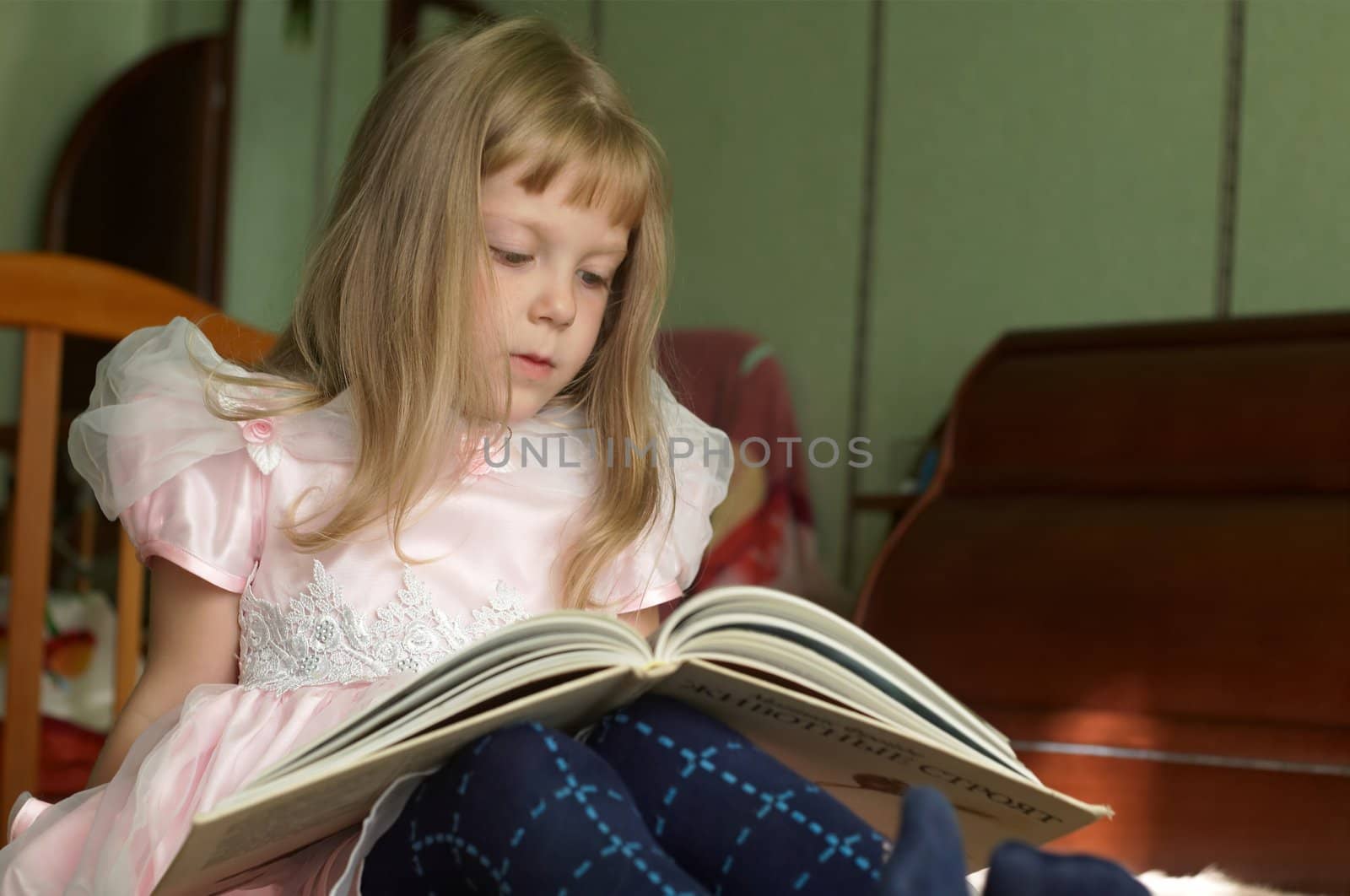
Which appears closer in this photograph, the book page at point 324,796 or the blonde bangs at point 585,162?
the book page at point 324,796

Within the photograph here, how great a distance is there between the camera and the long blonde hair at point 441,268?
3.28 feet

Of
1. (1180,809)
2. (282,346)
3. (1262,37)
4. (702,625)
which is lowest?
(1180,809)

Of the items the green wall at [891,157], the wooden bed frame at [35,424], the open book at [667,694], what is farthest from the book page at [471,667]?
the green wall at [891,157]

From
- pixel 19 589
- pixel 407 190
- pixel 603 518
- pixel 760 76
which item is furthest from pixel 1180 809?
pixel 760 76

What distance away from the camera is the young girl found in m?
0.89

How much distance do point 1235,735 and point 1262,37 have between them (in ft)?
4.14

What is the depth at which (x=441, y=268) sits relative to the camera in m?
1.01

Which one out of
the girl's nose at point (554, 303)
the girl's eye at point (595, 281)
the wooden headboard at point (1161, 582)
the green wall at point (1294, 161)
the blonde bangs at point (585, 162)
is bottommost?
the wooden headboard at point (1161, 582)

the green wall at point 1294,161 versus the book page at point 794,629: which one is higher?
the green wall at point 1294,161

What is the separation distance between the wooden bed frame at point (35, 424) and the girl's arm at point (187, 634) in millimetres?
264

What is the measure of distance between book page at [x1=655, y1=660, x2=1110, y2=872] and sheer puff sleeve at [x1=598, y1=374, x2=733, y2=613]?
31cm

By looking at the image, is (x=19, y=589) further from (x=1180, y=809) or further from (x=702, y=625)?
(x=1180, y=809)

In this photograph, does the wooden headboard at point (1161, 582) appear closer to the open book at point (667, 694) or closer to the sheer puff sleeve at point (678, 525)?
the sheer puff sleeve at point (678, 525)

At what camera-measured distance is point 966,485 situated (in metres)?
1.80
